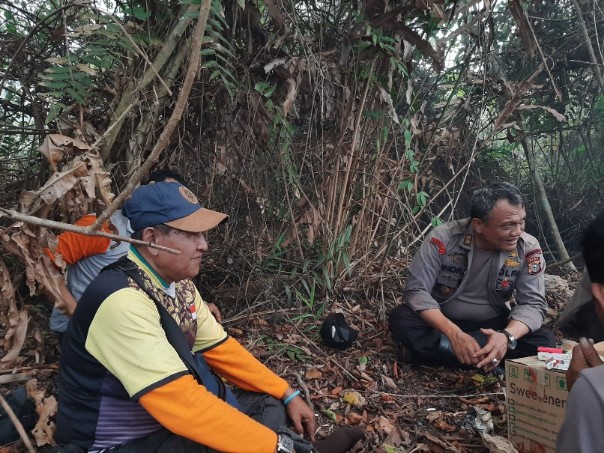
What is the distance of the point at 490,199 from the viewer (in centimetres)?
344

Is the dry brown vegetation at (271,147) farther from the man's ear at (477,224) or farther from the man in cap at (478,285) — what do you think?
the man's ear at (477,224)

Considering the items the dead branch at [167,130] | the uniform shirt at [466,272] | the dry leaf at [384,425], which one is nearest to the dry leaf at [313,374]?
the dry leaf at [384,425]

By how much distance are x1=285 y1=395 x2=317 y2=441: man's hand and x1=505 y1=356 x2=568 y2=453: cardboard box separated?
105 centimetres

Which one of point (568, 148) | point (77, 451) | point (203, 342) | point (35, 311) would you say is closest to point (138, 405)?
point (77, 451)

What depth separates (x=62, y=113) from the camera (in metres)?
3.28

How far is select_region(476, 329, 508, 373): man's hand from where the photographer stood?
10.4ft

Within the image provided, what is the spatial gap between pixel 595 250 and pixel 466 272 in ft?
7.44

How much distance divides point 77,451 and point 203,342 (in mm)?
754

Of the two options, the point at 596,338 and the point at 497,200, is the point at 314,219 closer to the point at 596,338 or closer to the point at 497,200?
the point at 497,200

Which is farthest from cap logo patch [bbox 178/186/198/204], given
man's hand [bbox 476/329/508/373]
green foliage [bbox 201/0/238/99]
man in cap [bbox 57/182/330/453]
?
man's hand [bbox 476/329/508/373]

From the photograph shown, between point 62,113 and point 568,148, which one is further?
point 568,148

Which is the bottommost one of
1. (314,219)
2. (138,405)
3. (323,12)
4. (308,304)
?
(308,304)

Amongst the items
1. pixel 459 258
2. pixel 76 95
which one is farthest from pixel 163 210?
pixel 459 258

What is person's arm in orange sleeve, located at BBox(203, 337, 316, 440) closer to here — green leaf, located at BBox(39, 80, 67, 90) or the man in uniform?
the man in uniform
